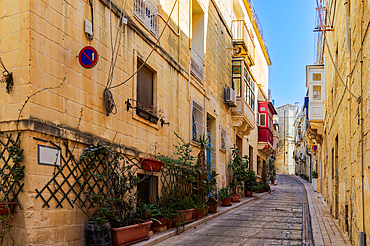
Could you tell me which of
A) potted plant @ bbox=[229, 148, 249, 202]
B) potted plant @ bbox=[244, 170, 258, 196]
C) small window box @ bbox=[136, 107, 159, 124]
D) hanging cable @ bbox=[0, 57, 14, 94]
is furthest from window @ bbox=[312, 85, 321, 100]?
hanging cable @ bbox=[0, 57, 14, 94]

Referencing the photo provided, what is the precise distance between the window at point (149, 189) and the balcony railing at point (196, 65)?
16.2 ft

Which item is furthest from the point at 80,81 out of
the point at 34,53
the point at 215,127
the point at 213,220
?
the point at 215,127

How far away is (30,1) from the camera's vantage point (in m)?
5.89

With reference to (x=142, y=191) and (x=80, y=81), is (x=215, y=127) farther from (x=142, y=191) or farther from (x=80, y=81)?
(x=80, y=81)

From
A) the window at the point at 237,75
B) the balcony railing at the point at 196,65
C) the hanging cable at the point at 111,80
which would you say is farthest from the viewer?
the window at the point at 237,75

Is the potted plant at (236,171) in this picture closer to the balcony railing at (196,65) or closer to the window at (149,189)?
the balcony railing at (196,65)

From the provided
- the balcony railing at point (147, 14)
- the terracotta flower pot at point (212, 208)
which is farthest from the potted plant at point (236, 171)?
the balcony railing at point (147, 14)

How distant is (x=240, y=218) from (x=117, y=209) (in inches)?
216

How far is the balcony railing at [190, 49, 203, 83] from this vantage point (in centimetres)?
1376

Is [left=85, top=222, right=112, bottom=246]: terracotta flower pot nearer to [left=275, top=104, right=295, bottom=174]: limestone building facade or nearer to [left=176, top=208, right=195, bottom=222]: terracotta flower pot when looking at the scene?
[left=176, top=208, right=195, bottom=222]: terracotta flower pot

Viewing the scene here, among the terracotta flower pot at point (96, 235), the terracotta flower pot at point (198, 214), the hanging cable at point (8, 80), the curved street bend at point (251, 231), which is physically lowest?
the curved street bend at point (251, 231)

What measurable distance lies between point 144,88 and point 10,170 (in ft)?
15.8

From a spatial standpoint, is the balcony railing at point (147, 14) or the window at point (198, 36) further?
the window at point (198, 36)

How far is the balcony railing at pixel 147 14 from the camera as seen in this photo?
955 cm
